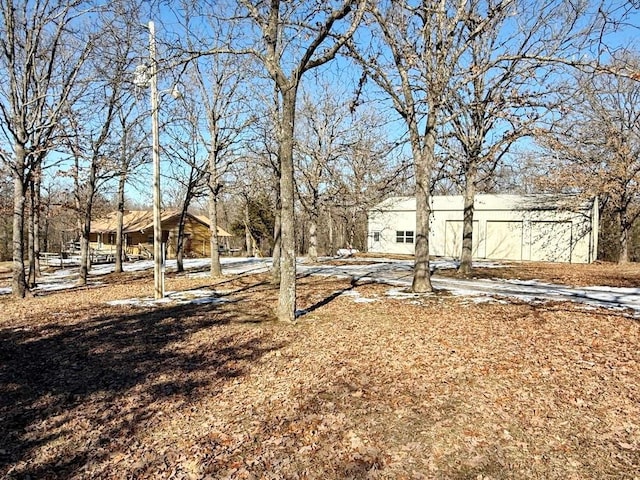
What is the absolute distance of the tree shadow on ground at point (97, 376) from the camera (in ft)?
12.4

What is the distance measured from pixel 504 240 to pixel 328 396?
894 inches

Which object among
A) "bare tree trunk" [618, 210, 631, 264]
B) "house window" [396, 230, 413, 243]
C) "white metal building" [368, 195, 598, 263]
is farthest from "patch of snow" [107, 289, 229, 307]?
"bare tree trunk" [618, 210, 631, 264]

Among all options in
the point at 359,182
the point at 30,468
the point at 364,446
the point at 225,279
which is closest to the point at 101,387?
the point at 30,468

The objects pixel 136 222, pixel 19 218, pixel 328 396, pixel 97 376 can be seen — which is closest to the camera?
pixel 328 396

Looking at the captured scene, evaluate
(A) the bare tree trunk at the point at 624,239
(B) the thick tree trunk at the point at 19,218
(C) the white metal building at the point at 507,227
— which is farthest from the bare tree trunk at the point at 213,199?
(A) the bare tree trunk at the point at 624,239

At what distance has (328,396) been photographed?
4.66 meters

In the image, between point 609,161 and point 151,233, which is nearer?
point 609,161

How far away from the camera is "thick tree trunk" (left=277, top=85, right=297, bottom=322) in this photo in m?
7.40

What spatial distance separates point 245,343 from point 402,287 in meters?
6.05

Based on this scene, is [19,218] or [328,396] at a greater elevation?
[19,218]

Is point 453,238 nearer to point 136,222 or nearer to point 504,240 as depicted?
point 504,240

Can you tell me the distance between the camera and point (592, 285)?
1183 cm

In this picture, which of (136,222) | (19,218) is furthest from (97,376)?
(136,222)

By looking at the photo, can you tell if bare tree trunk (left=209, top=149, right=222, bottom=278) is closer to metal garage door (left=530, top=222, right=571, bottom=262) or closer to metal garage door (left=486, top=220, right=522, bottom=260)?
metal garage door (left=486, top=220, right=522, bottom=260)
